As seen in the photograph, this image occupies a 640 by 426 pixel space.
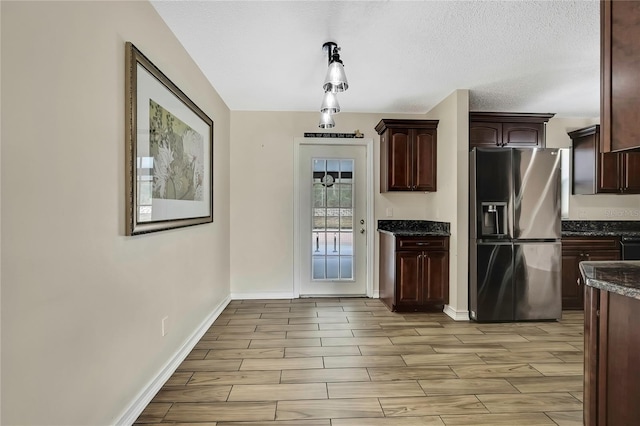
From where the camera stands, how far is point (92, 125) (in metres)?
1.50

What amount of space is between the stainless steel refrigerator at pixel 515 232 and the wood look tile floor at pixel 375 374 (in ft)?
0.83

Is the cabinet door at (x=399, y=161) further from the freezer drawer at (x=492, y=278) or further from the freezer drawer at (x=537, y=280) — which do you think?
the freezer drawer at (x=537, y=280)

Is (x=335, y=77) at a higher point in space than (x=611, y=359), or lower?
higher

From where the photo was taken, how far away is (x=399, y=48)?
8.63 ft

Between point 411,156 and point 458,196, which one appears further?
point 411,156

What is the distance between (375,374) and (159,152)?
209 centimetres

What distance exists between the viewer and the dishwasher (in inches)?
150

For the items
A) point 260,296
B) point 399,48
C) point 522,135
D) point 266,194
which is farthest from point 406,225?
point 399,48

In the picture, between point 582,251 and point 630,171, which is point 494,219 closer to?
point 582,251

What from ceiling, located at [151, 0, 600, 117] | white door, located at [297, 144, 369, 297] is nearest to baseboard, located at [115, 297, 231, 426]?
white door, located at [297, 144, 369, 297]

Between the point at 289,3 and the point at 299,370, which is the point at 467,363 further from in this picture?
the point at 289,3

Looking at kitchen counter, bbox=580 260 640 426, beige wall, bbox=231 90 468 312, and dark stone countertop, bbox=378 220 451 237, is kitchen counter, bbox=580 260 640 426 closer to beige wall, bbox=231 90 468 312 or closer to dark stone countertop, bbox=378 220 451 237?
dark stone countertop, bbox=378 220 451 237

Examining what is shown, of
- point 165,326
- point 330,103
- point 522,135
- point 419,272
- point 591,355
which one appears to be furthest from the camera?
point 522,135

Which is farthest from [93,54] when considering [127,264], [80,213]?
[127,264]
